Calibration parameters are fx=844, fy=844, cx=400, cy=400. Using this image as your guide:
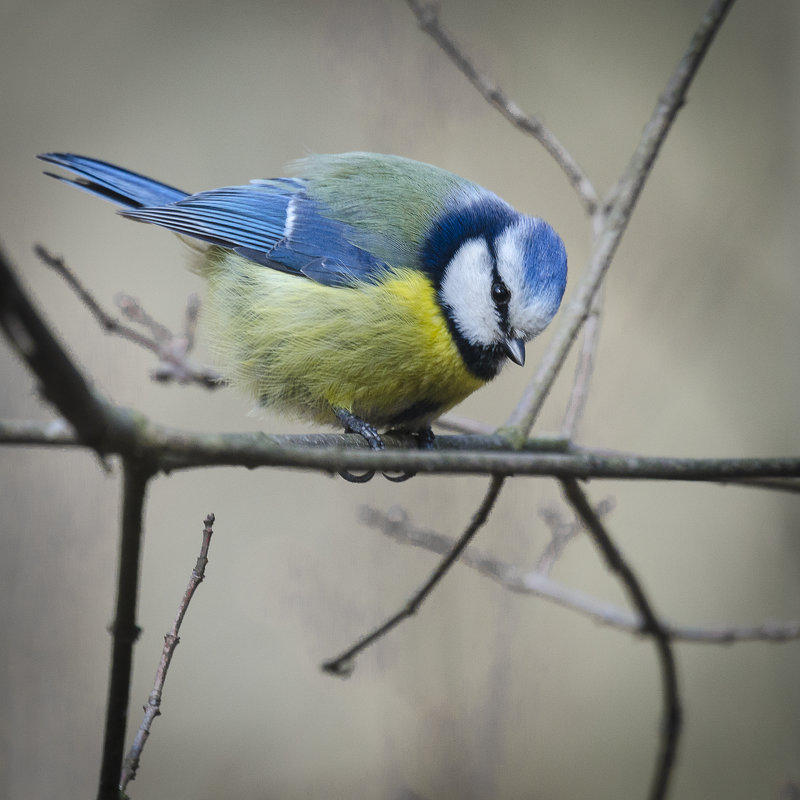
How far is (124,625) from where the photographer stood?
0.86 m

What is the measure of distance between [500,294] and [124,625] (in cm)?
103

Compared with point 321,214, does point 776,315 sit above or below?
above

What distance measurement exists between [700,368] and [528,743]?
4.15 feet

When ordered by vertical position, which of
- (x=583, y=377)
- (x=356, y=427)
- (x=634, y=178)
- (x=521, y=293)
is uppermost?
(x=634, y=178)

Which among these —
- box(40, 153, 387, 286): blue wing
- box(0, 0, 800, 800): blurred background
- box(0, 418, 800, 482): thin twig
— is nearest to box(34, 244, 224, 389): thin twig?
box(0, 418, 800, 482): thin twig

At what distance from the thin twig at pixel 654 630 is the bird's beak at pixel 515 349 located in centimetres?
44

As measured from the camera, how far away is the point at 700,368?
269cm

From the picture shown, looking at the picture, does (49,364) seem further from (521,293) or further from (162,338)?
Answer: (521,293)

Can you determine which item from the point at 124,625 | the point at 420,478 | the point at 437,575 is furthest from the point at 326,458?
the point at 420,478

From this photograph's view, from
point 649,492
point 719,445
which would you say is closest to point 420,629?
point 649,492

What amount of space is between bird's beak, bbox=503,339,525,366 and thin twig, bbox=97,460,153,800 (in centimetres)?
98

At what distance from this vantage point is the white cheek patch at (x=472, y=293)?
5.48 feet

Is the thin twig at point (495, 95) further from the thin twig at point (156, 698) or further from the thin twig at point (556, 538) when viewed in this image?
the thin twig at point (156, 698)

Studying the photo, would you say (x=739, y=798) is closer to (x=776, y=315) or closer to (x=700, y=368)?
(x=700, y=368)
